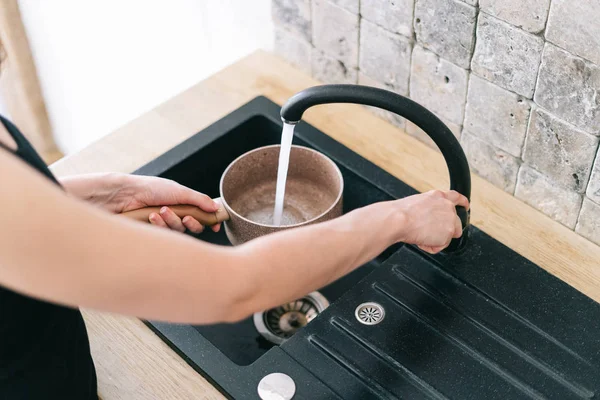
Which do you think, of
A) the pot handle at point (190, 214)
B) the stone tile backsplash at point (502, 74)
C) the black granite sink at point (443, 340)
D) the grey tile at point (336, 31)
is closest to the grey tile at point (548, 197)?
the stone tile backsplash at point (502, 74)

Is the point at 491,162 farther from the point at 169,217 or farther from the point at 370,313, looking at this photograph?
the point at 169,217

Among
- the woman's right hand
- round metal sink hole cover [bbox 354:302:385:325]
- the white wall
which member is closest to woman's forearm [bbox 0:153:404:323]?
the woman's right hand

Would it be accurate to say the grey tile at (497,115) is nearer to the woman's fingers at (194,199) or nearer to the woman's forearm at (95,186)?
the woman's fingers at (194,199)

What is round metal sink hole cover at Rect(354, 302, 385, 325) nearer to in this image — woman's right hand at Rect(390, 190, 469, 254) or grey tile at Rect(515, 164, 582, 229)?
woman's right hand at Rect(390, 190, 469, 254)

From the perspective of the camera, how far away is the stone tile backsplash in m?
1.00

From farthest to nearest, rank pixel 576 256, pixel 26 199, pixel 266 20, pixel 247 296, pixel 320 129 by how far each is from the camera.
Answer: pixel 266 20, pixel 320 129, pixel 576 256, pixel 247 296, pixel 26 199

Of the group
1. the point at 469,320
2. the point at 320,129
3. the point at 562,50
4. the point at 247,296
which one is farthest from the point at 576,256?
the point at 247,296

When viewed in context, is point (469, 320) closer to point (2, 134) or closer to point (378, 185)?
point (378, 185)

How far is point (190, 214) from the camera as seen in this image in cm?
112

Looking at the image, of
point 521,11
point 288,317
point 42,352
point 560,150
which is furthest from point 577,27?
point 42,352

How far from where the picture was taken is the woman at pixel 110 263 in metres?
0.58

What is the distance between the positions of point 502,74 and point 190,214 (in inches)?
20.5

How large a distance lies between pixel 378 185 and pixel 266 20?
0.49 m

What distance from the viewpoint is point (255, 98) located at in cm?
138
